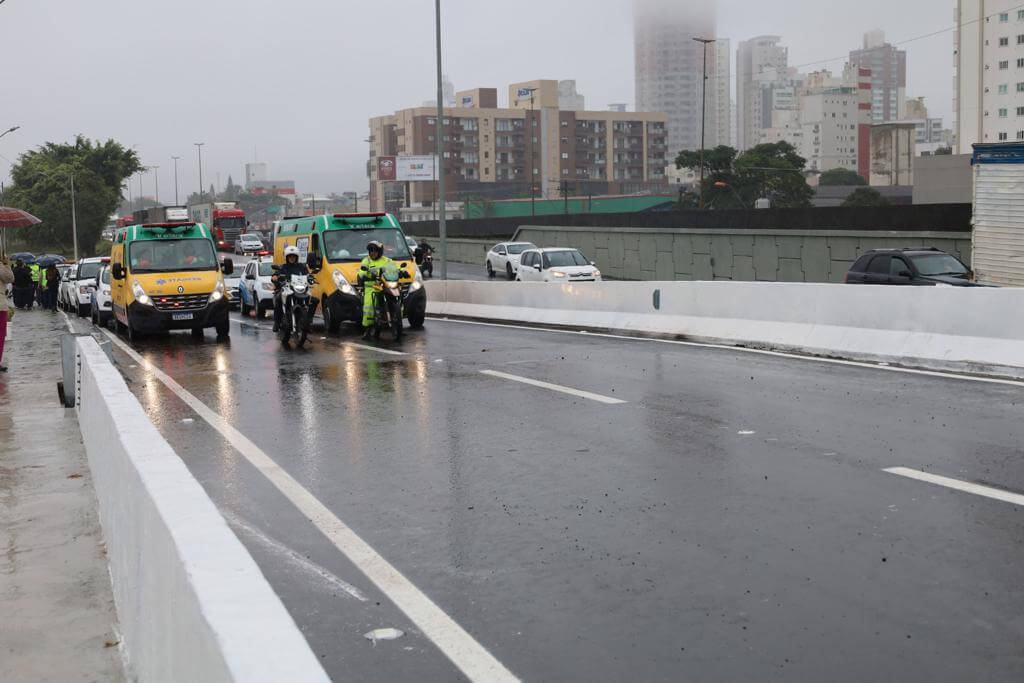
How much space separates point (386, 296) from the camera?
21.6 m

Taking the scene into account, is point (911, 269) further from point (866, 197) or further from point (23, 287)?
point (866, 197)

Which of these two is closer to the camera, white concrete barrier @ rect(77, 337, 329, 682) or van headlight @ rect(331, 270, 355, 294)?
white concrete barrier @ rect(77, 337, 329, 682)

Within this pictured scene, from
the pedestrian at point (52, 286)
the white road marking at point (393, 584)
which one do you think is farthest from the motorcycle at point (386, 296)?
the pedestrian at point (52, 286)

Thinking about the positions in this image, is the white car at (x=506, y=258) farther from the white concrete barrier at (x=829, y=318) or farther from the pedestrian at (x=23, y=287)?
the white concrete barrier at (x=829, y=318)

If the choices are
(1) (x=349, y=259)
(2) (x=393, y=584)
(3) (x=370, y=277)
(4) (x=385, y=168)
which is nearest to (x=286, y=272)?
(3) (x=370, y=277)

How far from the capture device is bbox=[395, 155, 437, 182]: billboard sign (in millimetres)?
137250

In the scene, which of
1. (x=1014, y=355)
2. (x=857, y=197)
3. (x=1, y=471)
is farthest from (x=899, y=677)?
(x=857, y=197)

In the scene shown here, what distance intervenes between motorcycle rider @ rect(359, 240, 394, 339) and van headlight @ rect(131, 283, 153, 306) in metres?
4.55

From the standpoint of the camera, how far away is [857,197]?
113938 mm

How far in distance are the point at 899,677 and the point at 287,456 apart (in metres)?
6.20

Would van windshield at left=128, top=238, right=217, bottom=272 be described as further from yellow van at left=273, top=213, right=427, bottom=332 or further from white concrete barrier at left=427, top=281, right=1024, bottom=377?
white concrete barrier at left=427, top=281, right=1024, bottom=377

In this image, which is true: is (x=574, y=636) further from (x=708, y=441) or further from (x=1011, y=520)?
(x=708, y=441)

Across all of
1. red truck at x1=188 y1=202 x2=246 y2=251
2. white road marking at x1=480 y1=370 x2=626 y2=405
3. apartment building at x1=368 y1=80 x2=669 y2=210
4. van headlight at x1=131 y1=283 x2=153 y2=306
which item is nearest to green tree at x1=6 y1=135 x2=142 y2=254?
red truck at x1=188 y1=202 x2=246 y2=251

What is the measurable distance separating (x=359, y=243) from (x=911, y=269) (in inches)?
414
